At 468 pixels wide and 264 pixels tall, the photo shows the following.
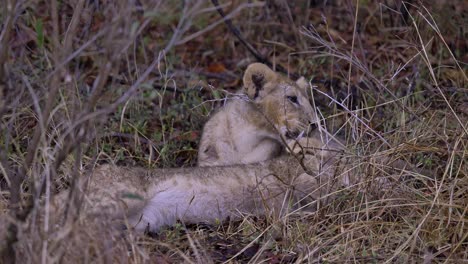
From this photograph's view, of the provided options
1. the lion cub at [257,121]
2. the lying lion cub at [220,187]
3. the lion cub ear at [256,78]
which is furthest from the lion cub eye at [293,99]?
the lying lion cub at [220,187]

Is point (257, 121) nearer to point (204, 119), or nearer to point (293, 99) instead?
point (293, 99)

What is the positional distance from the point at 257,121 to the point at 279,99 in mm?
278

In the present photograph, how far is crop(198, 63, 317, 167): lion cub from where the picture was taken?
22.4 ft

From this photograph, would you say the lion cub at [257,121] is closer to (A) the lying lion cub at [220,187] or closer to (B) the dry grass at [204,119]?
(B) the dry grass at [204,119]

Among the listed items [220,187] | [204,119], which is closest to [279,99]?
[220,187]

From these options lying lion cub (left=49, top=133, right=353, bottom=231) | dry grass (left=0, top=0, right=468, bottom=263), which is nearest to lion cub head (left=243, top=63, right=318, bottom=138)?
dry grass (left=0, top=0, right=468, bottom=263)

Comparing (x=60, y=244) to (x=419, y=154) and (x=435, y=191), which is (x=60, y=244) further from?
(x=419, y=154)

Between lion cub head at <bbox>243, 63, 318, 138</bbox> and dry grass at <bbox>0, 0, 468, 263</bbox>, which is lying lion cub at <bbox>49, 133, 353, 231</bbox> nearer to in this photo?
dry grass at <bbox>0, 0, 468, 263</bbox>

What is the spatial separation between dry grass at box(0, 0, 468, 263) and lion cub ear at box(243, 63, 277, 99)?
0.28 meters

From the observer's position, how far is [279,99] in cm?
Result: 684

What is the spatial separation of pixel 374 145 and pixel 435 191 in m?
0.86

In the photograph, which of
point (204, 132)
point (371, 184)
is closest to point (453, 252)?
point (371, 184)

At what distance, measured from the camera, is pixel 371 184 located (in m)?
5.70

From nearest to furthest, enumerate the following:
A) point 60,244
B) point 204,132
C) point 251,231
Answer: point 60,244 < point 251,231 < point 204,132
